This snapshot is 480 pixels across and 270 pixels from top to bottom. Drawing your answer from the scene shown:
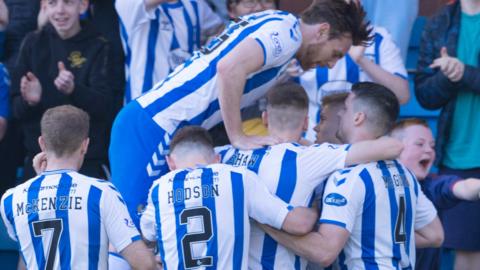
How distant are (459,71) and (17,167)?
110 inches

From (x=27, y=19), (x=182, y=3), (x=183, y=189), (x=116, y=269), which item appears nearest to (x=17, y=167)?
(x=27, y=19)

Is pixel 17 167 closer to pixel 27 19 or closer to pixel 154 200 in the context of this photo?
pixel 27 19

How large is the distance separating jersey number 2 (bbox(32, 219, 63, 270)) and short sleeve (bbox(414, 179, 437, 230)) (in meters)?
1.68

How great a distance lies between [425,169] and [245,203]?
1.47m

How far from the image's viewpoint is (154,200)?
479cm

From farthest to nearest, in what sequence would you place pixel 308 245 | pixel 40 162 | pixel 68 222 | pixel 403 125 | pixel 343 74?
pixel 343 74 → pixel 403 125 → pixel 40 162 → pixel 308 245 → pixel 68 222

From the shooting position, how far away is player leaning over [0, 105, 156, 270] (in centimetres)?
469

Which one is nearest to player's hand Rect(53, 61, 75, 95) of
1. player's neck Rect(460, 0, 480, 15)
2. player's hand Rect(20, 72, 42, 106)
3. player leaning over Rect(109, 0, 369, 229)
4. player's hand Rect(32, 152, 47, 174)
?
player's hand Rect(20, 72, 42, 106)

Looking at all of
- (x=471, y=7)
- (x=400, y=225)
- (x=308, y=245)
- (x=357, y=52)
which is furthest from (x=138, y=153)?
(x=471, y=7)

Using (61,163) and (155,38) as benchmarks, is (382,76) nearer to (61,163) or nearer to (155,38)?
(155,38)

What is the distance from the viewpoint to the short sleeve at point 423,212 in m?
5.14

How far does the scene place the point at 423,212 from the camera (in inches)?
203

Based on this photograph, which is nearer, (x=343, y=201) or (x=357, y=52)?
(x=343, y=201)

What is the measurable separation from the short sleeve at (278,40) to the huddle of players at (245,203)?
14 centimetres
